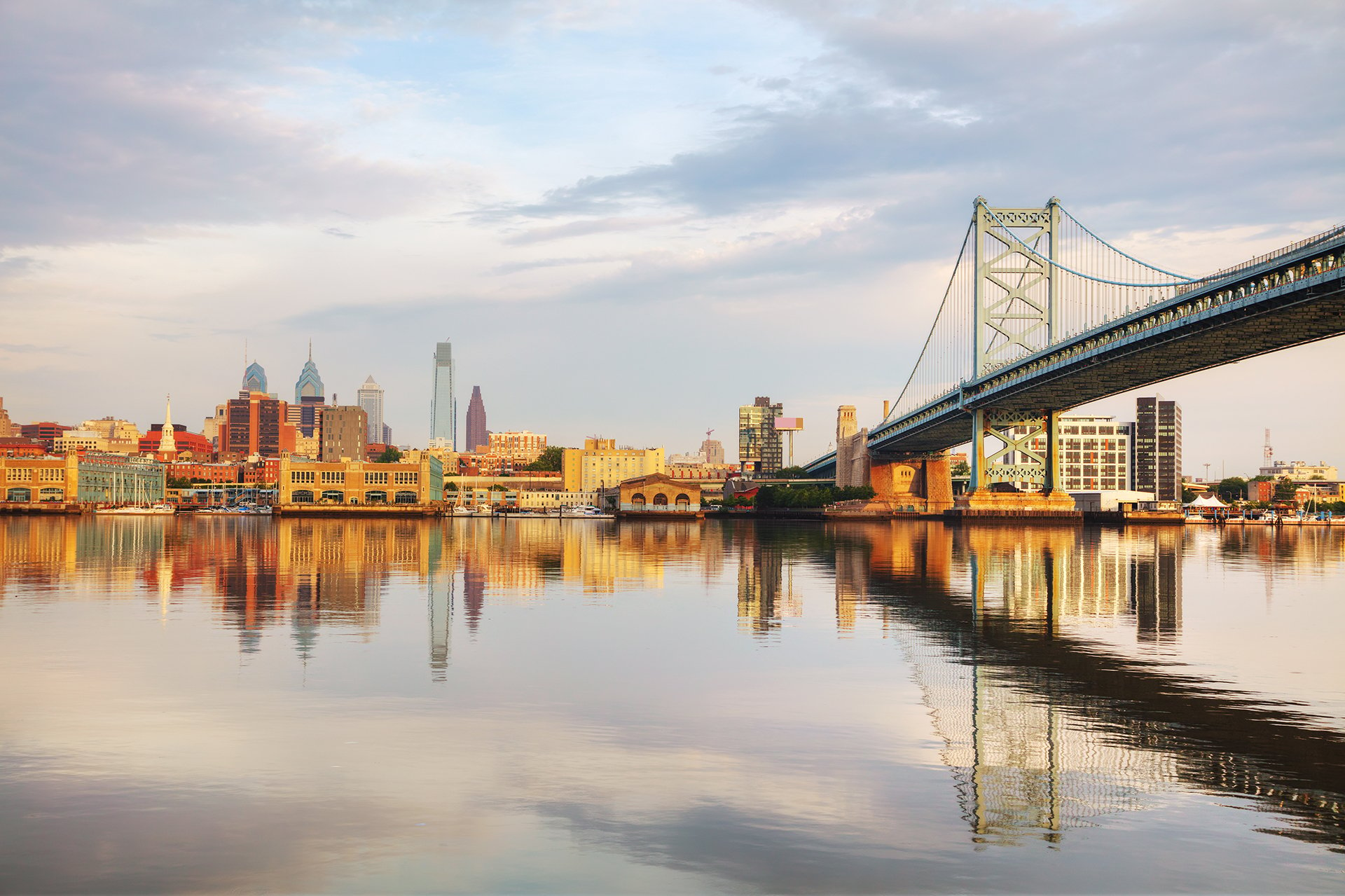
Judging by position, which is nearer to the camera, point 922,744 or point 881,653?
point 922,744

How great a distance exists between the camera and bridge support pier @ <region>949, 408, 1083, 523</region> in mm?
88438

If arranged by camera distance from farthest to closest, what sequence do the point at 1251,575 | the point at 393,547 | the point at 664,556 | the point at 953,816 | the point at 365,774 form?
the point at 393,547, the point at 664,556, the point at 1251,575, the point at 365,774, the point at 953,816

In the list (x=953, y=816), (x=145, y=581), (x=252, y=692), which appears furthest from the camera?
(x=145, y=581)

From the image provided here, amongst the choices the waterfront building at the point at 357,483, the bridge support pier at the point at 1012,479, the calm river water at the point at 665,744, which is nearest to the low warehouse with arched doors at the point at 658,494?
the waterfront building at the point at 357,483

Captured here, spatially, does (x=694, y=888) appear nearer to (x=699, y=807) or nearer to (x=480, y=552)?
(x=699, y=807)

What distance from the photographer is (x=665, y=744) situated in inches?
447

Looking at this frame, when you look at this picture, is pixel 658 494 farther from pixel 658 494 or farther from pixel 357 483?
pixel 357 483

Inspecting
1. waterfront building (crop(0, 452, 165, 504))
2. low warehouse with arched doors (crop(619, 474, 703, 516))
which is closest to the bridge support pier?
low warehouse with arched doors (crop(619, 474, 703, 516))

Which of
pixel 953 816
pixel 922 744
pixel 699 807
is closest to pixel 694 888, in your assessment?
pixel 699 807

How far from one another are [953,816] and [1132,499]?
127873 mm

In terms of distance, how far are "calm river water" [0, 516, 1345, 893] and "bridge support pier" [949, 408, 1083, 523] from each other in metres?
63.2

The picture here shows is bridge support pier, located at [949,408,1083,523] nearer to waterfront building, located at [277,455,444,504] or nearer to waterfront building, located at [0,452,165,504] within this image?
waterfront building, located at [277,455,444,504]

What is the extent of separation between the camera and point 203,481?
19725 cm

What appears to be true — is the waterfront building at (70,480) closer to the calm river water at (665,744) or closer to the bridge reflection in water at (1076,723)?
the calm river water at (665,744)
